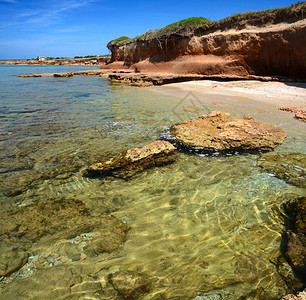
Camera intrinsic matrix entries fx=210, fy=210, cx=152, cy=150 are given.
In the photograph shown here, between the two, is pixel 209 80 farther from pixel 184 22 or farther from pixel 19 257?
pixel 19 257

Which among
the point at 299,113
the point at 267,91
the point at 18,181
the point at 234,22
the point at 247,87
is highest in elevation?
the point at 234,22

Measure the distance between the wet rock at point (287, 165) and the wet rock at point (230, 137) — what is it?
37cm

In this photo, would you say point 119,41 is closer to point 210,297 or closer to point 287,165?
point 287,165

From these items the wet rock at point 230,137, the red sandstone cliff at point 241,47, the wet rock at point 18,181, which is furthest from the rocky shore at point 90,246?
the red sandstone cliff at point 241,47

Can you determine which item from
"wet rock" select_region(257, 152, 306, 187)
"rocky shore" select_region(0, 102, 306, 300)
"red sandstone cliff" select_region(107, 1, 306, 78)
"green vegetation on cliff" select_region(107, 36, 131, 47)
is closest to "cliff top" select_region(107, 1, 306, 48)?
"red sandstone cliff" select_region(107, 1, 306, 78)

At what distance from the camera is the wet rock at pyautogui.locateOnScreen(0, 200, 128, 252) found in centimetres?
243

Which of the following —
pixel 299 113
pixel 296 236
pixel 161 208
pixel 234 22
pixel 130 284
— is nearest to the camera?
pixel 130 284

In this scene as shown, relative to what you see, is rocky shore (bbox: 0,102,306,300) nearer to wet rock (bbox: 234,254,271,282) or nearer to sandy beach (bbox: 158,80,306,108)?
wet rock (bbox: 234,254,271,282)

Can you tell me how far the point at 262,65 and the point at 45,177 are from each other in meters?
17.1

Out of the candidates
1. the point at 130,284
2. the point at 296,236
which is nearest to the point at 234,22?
the point at 296,236

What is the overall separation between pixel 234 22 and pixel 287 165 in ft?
58.0

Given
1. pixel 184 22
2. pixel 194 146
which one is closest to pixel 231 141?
pixel 194 146

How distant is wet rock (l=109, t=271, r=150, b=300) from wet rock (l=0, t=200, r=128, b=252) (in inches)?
14.3

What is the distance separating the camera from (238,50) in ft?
54.3
